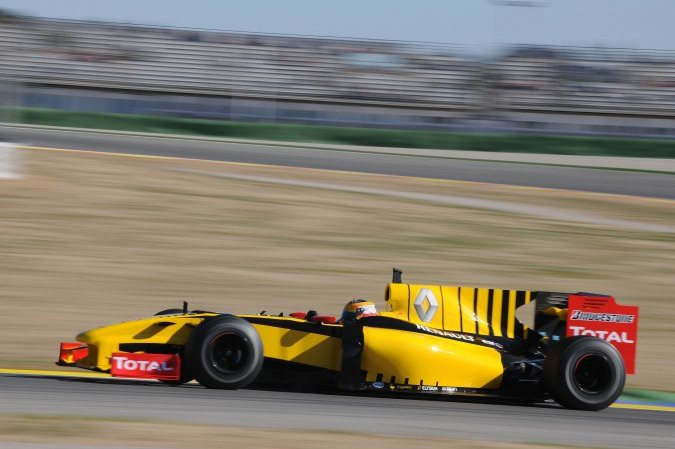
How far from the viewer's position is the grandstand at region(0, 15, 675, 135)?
92.1 ft

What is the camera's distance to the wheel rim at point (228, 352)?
5.24m

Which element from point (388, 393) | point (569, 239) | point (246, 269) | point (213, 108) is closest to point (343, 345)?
point (388, 393)

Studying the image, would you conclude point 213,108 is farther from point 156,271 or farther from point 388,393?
point 388,393

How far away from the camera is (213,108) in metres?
27.5

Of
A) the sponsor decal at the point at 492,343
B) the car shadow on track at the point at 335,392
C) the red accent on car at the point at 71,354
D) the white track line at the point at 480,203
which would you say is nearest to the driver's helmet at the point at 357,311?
the car shadow on track at the point at 335,392

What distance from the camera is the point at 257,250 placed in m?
11.4

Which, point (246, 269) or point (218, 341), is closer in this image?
point (218, 341)

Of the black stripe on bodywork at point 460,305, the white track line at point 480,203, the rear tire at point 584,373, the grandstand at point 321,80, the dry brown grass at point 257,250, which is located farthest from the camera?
the grandstand at point 321,80

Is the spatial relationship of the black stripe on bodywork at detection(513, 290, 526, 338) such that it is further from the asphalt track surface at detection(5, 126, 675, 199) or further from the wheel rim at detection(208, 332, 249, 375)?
the asphalt track surface at detection(5, 126, 675, 199)

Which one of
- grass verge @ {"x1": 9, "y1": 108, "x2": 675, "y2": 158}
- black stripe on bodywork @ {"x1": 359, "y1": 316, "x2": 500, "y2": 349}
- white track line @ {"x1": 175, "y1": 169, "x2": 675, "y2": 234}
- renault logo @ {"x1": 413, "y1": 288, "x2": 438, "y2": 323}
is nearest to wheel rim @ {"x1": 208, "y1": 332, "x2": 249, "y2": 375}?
black stripe on bodywork @ {"x1": 359, "y1": 316, "x2": 500, "y2": 349}

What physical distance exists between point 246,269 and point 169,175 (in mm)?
5879

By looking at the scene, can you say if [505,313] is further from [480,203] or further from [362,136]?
[362,136]

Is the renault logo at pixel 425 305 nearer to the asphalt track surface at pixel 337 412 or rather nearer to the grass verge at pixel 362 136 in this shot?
the asphalt track surface at pixel 337 412

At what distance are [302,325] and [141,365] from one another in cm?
96
